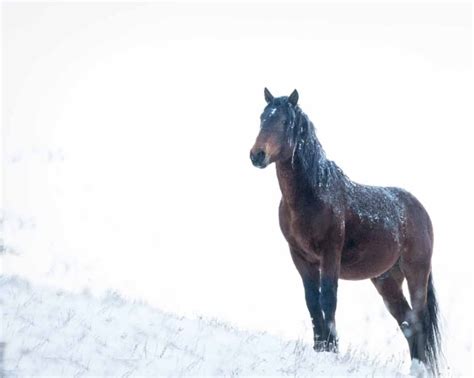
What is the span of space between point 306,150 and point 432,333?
379cm

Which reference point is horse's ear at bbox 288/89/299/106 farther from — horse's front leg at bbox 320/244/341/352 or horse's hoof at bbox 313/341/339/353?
horse's hoof at bbox 313/341/339/353

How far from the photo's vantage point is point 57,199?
18.4m

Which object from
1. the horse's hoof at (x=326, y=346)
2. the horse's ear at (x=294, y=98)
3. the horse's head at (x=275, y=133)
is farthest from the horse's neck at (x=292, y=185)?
the horse's hoof at (x=326, y=346)

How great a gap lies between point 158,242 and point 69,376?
55.6 feet

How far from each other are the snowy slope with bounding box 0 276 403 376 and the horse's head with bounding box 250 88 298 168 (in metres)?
2.31

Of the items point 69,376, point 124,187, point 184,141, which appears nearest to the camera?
point 69,376

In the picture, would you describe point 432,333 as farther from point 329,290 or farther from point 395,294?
point 329,290

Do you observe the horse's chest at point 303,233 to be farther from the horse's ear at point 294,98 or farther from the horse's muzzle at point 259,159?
the horse's ear at point 294,98

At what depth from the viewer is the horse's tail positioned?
11859 millimetres

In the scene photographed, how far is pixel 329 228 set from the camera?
10320 millimetres

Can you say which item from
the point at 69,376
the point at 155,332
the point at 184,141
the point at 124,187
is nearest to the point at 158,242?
the point at 124,187

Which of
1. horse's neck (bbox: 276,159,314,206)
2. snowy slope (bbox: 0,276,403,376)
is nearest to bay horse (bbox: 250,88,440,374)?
horse's neck (bbox: 276,159,314,206)

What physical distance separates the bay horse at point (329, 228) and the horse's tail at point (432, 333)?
16 millimetres

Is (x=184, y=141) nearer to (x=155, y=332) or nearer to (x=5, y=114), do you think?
(x=5, y=114)
